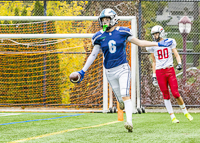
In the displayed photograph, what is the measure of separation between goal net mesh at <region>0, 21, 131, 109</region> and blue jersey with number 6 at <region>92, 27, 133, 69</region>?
5550 mm

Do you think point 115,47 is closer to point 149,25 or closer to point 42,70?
point 42,70

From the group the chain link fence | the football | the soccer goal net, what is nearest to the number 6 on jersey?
the football

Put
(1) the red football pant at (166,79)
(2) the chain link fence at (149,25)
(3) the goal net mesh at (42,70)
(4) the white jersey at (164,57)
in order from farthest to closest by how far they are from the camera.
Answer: (3) the goal net mesh at (42,70) → (2) the chain link fence at (149,25) → (4) the white jersey at (164,57) → (1) the red football pant at (166,79)

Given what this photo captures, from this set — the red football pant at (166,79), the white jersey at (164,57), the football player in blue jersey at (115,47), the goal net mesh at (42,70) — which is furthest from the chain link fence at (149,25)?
the football player in blue jersey at (115,47)

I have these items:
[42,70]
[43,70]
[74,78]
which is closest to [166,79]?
[74,78]

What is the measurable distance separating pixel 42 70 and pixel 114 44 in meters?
6.41

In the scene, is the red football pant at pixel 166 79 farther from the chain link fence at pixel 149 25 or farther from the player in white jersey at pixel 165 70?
the chain link fence at pixel 149 25

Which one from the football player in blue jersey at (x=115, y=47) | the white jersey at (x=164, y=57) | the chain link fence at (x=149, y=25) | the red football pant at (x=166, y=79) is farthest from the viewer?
the chain link fence at (x=149, y=25)

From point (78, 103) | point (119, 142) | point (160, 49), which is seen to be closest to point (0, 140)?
point (119, 142)

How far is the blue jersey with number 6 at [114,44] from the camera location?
526 centimetres

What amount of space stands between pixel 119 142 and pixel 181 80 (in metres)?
7.34

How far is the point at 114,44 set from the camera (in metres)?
5.25

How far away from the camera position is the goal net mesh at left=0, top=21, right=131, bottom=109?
438 inches

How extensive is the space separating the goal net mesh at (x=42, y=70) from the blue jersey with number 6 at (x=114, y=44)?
555 centimetres
